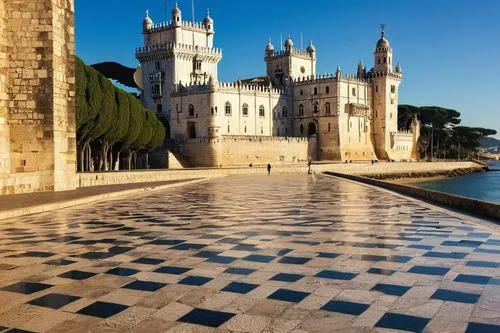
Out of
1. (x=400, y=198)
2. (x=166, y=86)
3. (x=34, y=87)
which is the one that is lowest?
(x=400, y=198)

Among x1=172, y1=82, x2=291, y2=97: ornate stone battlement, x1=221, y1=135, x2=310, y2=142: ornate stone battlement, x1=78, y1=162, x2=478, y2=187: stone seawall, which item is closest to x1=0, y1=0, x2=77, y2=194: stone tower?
x1=78, y1=162, x2=478, y2=187: stone seawall

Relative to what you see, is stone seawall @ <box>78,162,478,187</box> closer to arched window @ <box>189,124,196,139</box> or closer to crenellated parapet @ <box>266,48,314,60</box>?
arched window @ <box>189,124,196,139</box>

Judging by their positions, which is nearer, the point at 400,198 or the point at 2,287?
the point at 2,287

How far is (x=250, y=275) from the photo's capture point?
222 inches

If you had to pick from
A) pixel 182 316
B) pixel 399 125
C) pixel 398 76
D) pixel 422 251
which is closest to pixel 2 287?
pixel 182 316

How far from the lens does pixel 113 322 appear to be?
13.6 ft

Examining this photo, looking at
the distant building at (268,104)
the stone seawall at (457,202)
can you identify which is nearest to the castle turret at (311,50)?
the distant building at (268,104)

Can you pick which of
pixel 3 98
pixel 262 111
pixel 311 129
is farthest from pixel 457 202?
pixel 311 129

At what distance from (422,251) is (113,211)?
25.1 ft

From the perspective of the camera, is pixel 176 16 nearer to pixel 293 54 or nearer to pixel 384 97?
pixel 293 54

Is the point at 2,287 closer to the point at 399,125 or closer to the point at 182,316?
the point at 182,316

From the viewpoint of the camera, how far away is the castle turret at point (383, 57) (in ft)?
234

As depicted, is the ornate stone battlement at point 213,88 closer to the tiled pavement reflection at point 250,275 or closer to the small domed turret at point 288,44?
the small domed turret at point 288,44

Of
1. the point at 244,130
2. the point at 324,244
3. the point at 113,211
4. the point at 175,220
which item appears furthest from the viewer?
the point at 244,130
